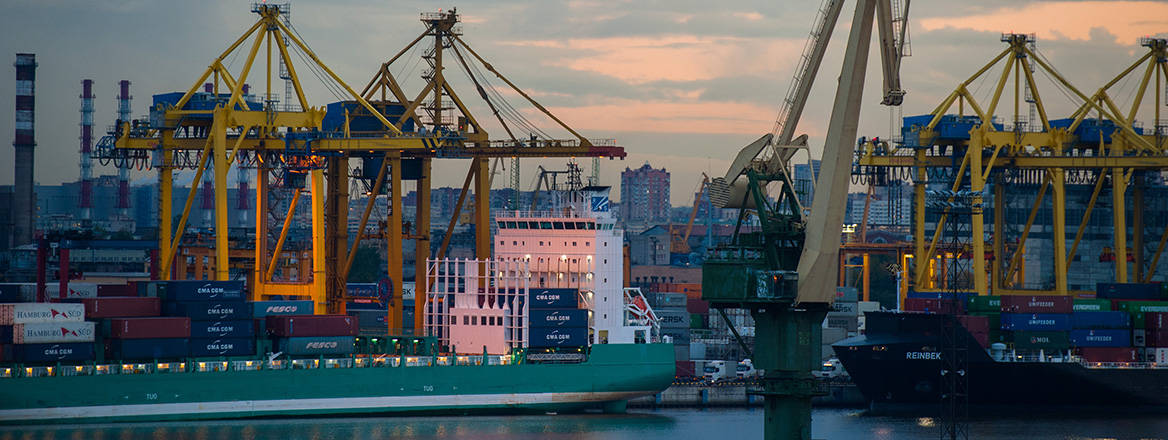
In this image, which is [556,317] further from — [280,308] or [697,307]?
[697,307]

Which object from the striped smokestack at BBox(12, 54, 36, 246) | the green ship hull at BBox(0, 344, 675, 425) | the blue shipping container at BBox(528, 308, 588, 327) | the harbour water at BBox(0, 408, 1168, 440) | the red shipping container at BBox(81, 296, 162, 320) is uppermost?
the striped smokestack at BBox(12, 54, 36, 246)

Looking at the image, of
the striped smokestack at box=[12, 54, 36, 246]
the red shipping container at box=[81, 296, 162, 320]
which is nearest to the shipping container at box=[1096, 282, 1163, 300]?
the red shipping container at box=[81, 296, 162, 320]

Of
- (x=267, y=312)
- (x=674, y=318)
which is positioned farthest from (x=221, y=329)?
(x=674, y=318)

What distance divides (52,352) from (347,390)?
10080 mm

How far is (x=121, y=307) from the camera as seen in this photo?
52.4m

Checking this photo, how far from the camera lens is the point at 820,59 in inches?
1658

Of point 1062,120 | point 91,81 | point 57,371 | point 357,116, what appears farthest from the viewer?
point 91,81

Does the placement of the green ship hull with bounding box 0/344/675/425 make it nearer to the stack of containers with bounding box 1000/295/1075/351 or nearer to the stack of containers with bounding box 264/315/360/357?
the stack of containers with bounding box 264/315/360/357

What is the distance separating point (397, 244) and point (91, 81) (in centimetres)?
8381

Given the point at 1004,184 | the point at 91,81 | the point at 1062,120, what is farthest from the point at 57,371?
the point at 91,81

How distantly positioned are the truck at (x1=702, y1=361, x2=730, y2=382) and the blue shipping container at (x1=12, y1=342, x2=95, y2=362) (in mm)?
26867

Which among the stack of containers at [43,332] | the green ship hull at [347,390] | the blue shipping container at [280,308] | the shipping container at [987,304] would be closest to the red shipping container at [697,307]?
the shipping container at [987,304]

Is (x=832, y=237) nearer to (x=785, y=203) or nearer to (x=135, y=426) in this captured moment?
(x=785, y=203)

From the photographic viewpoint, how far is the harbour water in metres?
50.8
